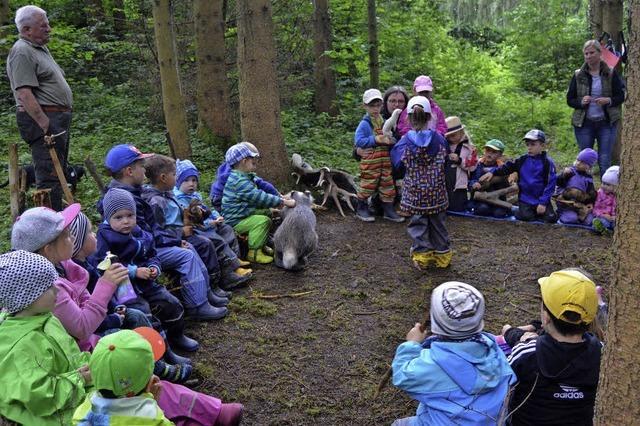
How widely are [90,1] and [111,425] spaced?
15483mm

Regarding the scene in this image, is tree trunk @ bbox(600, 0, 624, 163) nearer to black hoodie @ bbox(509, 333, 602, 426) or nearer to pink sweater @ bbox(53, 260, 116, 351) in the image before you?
black hoodie @ bbox(509, 333, 602, 426)

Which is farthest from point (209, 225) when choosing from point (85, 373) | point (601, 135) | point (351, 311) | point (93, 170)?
point (601, 135)

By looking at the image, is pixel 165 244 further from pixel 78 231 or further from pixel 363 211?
pixel 363 211

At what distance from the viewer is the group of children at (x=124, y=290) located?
94.8 inches

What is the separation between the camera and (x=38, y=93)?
→ 5.34 metres

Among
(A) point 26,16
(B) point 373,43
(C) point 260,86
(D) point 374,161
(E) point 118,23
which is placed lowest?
(D) point 374,161

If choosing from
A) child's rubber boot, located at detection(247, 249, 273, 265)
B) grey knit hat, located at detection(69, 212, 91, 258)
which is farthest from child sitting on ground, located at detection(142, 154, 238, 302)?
grey knit hat, located at detection(69, 212, 91, 258)

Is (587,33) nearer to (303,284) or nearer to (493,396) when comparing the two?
(303,284)

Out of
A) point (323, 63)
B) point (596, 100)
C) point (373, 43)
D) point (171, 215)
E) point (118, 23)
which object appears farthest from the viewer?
point (118, 23)

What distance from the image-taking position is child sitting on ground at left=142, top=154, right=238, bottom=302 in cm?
472

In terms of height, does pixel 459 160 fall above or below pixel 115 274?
below

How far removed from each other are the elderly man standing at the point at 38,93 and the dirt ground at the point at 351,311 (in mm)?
2287

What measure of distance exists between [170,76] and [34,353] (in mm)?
6055

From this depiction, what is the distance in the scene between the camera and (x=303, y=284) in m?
5.48
